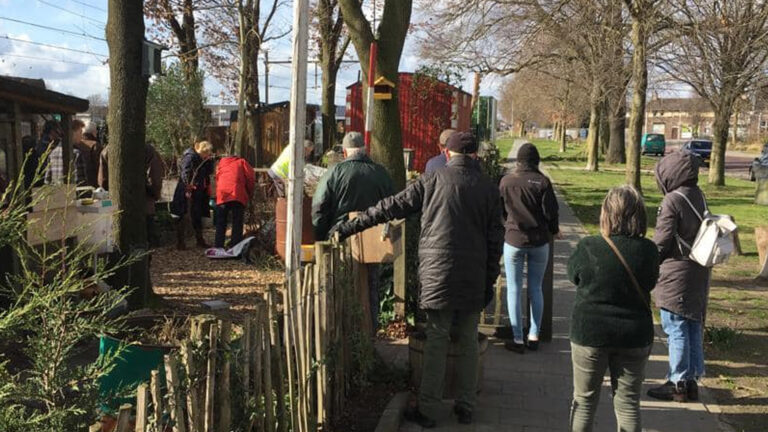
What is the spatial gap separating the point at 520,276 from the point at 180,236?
606cm

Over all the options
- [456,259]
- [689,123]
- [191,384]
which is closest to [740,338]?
[456,259]

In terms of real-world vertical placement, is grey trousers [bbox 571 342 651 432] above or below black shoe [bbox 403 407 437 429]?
above

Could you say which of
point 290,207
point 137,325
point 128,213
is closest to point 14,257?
point 128,213

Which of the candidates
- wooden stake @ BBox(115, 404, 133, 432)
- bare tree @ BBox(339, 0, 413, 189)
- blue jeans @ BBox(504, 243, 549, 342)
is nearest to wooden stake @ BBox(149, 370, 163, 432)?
wooden stake @ BBox(115, 404, 133, 432)

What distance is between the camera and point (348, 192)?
5.73 metres

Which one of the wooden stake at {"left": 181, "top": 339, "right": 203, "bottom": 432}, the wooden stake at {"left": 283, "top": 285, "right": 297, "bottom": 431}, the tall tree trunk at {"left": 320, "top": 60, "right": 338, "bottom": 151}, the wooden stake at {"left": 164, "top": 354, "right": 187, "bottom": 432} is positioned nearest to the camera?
the wooden stake at {"left": 164, "top": 354, "right": 187, "bottom": 432}

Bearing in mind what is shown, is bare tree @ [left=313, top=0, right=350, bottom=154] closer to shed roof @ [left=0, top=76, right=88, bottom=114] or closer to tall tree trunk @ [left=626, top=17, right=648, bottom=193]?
tall tree trunk @ [left=626, top=17, right=648, bottom=193]

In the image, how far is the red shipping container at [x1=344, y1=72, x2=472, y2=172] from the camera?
58.7 ft

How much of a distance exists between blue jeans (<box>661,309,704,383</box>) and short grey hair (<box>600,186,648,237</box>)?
1607 mm

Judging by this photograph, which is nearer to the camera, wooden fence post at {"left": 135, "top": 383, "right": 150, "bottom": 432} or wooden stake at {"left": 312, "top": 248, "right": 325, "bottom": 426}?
wooden fence post at {"left": 135, "top": 383, "right": 150, "bottom": 432}

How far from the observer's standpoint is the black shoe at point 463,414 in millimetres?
4508

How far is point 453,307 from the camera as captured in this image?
4.28 m

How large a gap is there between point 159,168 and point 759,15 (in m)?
14.1

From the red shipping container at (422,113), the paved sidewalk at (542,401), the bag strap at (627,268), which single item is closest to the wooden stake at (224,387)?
the paved sidewalk at (542,401)
